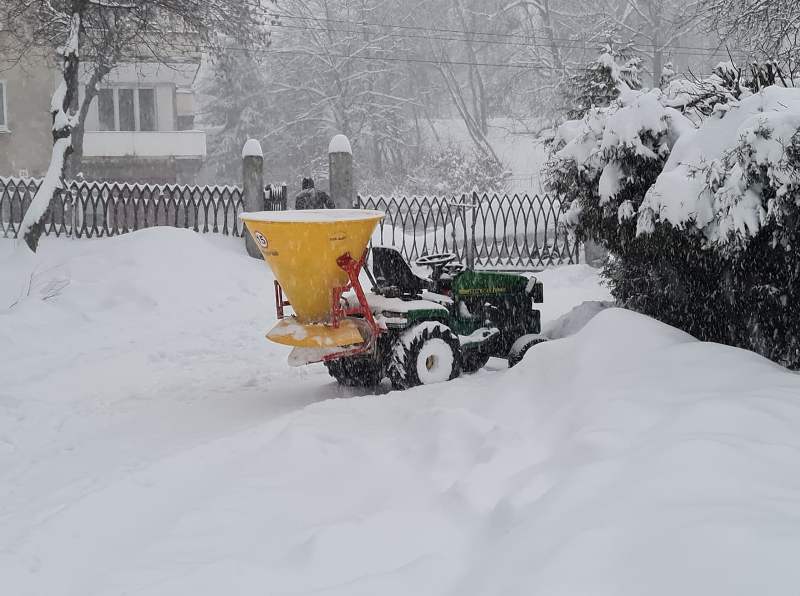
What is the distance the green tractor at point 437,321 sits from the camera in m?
6.74

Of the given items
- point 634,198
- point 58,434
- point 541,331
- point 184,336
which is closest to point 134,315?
point 184,336

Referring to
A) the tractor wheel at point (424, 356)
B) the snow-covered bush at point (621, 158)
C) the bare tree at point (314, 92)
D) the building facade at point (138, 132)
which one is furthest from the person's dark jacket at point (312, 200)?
the bare tree at point (314, 92)

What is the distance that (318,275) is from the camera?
6.34 metres

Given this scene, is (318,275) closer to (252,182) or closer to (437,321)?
(437,321)

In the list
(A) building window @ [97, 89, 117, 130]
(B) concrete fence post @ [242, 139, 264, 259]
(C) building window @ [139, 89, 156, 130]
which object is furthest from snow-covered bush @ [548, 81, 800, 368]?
(A) building window @ [97, 89, 117, 130]

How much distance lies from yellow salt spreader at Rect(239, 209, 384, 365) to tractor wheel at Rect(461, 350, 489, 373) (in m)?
1.17

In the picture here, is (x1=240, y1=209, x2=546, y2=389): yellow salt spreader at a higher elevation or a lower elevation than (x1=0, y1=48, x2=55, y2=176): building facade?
lower

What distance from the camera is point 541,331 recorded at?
8391 mm

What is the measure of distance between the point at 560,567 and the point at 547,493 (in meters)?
0.76

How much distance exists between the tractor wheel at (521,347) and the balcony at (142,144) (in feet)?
79.5

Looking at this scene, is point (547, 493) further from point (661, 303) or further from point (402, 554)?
point (661, 303)

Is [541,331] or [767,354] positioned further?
[541,331]

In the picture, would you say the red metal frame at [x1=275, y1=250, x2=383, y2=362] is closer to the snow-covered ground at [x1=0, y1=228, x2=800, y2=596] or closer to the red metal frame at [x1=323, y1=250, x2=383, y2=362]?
the red metal frame at [x1=323, y1=250, x2=383, y2=362]

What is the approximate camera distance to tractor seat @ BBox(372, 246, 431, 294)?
719cm
